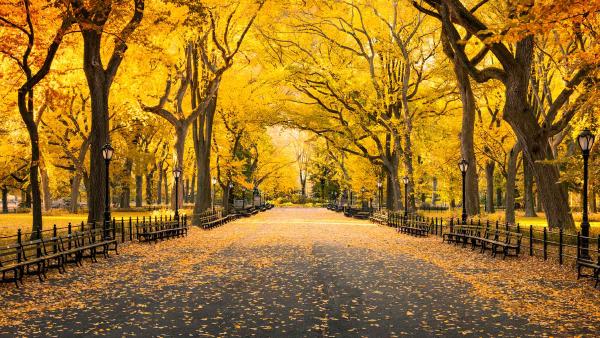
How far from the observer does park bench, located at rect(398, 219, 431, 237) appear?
3181 cm

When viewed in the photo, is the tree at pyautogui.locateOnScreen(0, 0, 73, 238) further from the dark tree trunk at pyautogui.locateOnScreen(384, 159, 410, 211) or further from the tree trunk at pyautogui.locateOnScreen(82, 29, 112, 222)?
the dark tree trunk at pyautogui.locateOnScreen(384, 159, 410, 211)

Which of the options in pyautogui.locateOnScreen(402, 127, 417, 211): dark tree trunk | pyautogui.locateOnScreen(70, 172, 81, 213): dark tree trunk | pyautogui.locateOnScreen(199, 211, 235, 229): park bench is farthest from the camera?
pyautogui.locateOnScreen(70, 172, 81, 213): dark tree trunk

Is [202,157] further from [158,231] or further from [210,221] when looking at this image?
[158,231]

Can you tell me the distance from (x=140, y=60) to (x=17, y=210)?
48.5 m

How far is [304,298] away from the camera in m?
11.8

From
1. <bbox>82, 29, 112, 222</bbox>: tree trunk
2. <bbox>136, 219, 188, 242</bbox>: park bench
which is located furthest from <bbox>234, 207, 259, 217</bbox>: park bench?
<bbox>82, 29, 112, 222</bbox>: tree trunk

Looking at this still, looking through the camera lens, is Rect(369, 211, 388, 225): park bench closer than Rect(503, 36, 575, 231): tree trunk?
No

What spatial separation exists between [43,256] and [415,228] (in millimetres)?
20193

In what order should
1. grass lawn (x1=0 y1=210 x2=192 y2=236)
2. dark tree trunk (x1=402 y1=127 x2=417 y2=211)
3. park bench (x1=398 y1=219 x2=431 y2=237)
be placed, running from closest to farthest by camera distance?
park bench (x1=398 y1=219 x2=431 y2=237) → grass lawn (x1=0 y1=210 x2=192 y2=236) → dark tree trunk (x1=402 y1=127 x2=417 y2=211)

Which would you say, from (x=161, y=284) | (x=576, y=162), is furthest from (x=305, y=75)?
(x=161, y=284)

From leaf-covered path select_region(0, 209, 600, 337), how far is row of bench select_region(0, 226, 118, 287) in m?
0.38

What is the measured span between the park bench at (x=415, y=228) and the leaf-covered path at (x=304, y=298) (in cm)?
1119

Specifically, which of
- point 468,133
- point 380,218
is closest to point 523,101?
point 468,133

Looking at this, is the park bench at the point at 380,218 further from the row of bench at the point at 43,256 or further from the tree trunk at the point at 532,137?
the row of bench at the point at 43,256
